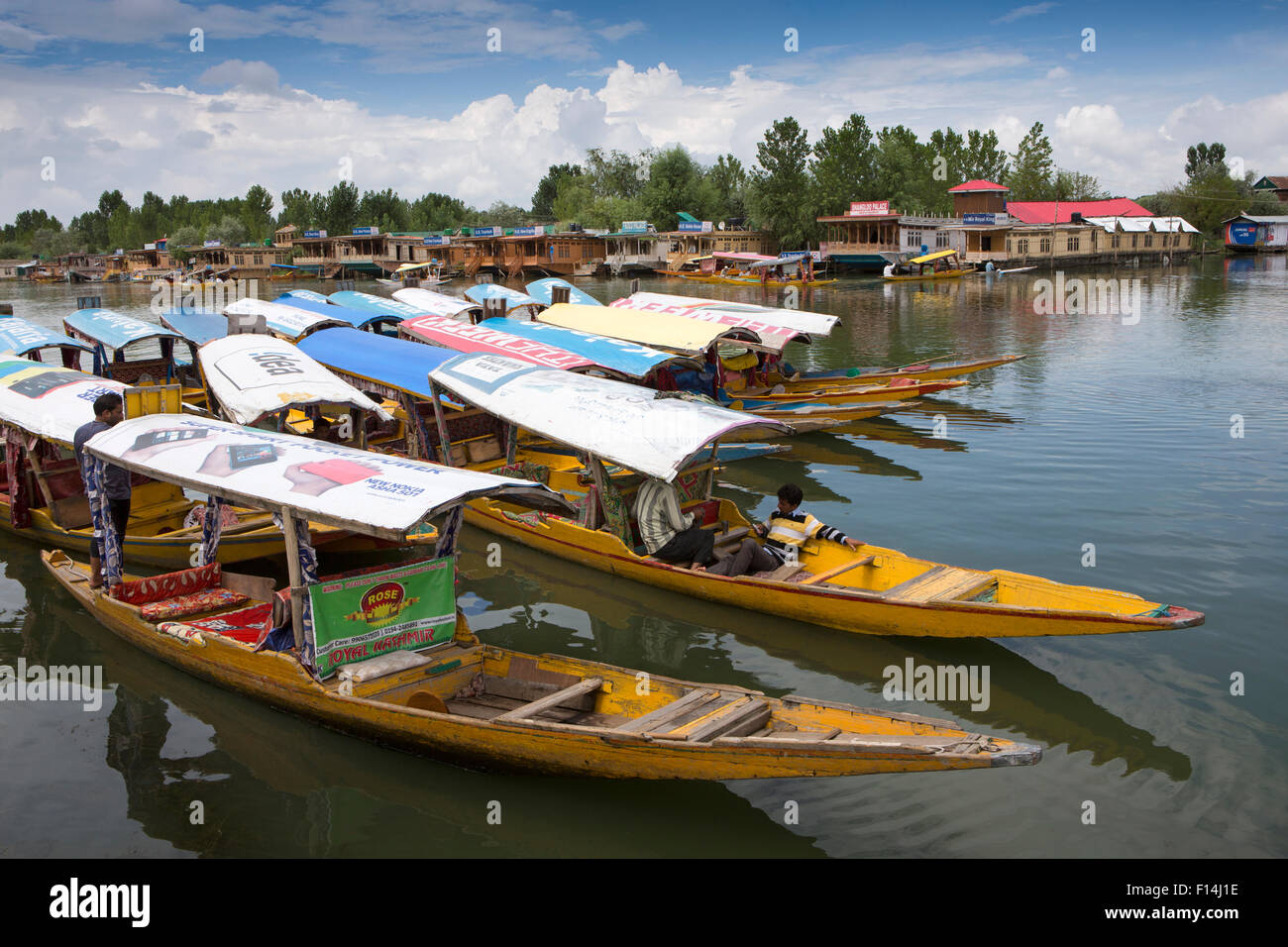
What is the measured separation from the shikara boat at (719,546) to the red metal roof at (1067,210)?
191 ft

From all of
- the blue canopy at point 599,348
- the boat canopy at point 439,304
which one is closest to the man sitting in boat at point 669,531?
the blue canopy at point 599,348

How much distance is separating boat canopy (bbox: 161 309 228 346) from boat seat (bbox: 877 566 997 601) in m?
13.1

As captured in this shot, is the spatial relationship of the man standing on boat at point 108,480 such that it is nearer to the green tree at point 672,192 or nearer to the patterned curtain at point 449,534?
the patterned curtain at point 449,534

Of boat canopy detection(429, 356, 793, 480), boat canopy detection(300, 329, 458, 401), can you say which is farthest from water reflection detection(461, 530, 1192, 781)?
boat canopy detection(300, 329, 458, 401)

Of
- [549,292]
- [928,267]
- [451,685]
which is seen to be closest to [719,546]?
[451,685]

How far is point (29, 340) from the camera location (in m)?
15.5

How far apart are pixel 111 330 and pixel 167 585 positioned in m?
9.90

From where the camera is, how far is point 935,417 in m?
18.2

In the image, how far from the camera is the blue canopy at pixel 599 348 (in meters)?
13.8

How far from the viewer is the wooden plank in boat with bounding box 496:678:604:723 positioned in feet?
20.6

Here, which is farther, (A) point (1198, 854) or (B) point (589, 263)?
(B) point (589, 263)
